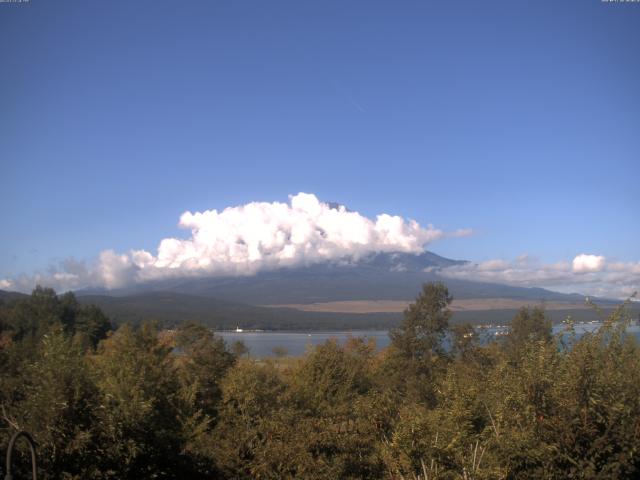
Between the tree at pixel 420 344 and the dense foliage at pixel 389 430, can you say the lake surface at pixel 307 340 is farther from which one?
the tree at pixel 420 344

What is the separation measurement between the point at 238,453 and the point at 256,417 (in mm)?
4954

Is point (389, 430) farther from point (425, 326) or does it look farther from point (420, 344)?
point (425, 326)

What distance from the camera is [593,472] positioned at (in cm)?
1015

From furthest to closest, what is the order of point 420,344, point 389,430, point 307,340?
point 307,340 < point 420,344 < point 389,430

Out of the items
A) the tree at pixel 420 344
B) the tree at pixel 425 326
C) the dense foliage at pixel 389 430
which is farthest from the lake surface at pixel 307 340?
the tree at pixel 420 344

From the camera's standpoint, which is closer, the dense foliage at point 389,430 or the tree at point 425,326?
the dense foliage at point 389,430

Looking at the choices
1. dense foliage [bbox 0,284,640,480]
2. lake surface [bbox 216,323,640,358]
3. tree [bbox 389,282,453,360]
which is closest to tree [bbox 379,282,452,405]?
tree [bbox 389,282,453,360]

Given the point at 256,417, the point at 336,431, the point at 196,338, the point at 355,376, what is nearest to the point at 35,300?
the point at 196,338

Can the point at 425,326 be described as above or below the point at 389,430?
below

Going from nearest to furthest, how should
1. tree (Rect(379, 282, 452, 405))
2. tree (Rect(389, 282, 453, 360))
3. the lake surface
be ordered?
the lake surface → tree (Rect(379, 282, 452, 405)) → tree (Rect(389, 282, 453, 360))

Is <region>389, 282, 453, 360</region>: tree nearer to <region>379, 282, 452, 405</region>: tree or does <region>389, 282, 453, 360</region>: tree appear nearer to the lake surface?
<region>379, 282, 452, 405</region>: tree

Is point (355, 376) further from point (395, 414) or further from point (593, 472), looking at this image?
point (593, 472)

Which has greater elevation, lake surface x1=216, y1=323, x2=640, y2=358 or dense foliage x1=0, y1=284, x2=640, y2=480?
dense foliage x1=0, y1=284, x2=640, y2=480

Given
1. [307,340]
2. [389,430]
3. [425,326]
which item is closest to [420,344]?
[425,326]
